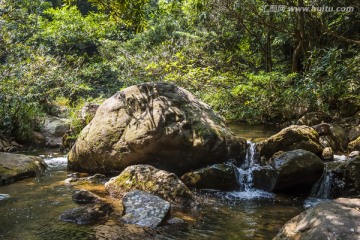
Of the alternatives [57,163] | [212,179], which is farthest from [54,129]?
[212,179]

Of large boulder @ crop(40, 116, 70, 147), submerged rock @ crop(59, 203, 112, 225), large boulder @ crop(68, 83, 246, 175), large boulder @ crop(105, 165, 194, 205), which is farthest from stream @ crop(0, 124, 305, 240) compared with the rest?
large boulder @ crop(40, 116, 70, 147)

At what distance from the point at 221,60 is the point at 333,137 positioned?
23.3ft

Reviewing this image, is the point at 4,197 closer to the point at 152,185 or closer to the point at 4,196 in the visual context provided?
the point at 4,196

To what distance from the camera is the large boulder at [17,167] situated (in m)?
6.79

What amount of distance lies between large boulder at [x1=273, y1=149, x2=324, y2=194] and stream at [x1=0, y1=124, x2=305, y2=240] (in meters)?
0.29

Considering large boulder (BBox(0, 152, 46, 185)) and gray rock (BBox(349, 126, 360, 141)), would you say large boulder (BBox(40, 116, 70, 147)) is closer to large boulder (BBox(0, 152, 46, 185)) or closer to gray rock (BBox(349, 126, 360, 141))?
large boulder (BBox(0, 152, 46, 185))

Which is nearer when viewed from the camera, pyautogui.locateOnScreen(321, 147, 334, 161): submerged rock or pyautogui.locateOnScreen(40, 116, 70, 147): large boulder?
pyautogui.locateOnScreen(321, 147, 334, 161): submerged rock

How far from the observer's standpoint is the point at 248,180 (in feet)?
23.4

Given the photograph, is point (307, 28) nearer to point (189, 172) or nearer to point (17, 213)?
point (189, 172)

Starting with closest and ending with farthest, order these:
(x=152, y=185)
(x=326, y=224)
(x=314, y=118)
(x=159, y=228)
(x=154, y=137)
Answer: (x=326, y=224) → (x=159, y=228) → (x=152, y=185) → (x=154, y=137) → (x=314, y=118)

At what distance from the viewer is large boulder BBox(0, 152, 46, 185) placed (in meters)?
6.79

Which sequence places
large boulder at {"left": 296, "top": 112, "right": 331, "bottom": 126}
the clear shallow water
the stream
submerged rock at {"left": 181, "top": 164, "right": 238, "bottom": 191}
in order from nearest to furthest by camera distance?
the stream < submerged rock at {"left": 181, "top": 164, "right": 238, "bottom": 191} < the clear shallow water < large boulder at {"left": 296, "top": 112, "right": 331, "bottom": 126}

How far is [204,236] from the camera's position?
4.44 m

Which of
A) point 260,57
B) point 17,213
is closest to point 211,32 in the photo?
point 260,57
